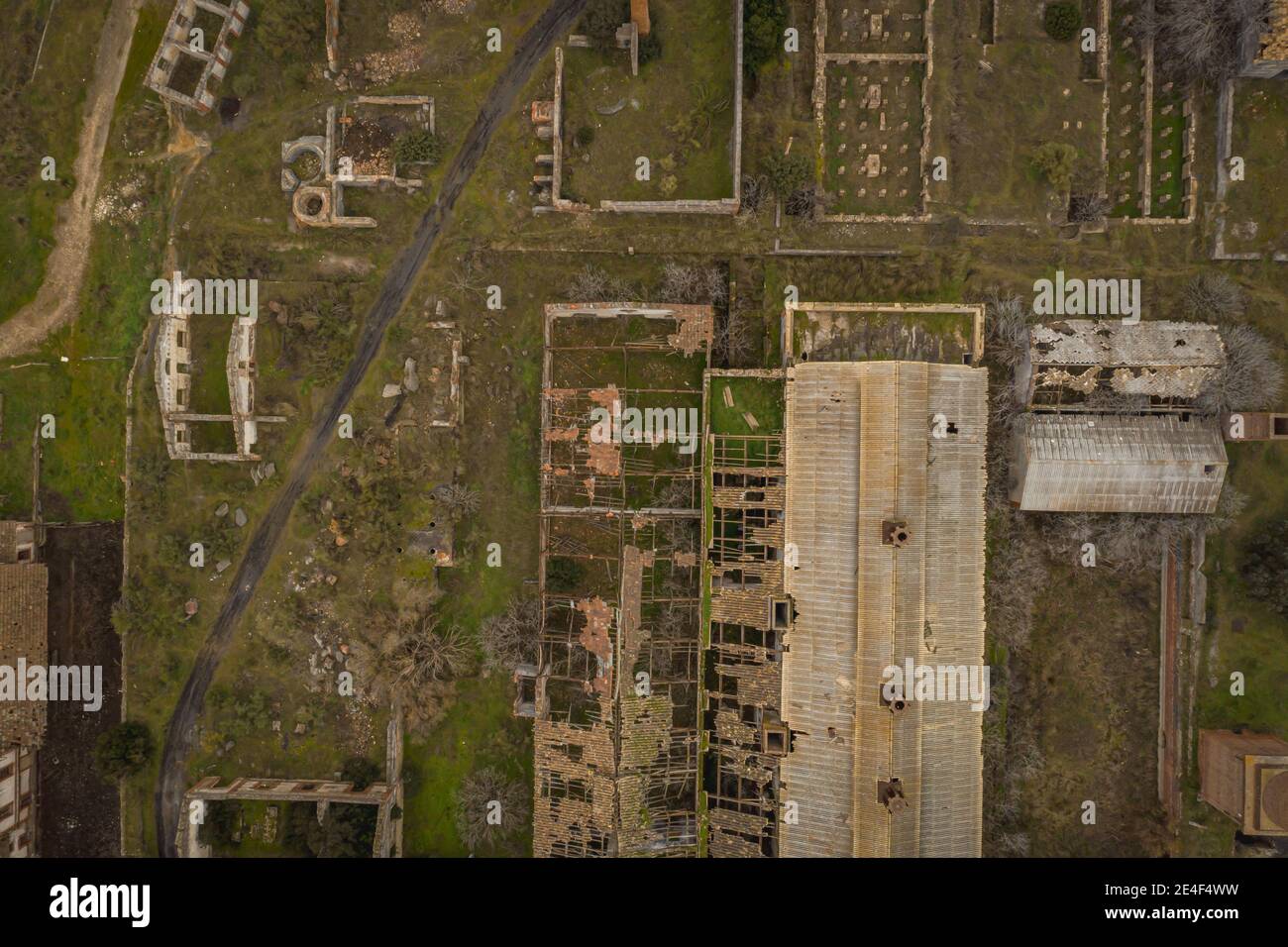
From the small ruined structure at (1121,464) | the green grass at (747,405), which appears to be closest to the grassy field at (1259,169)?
the small ruined structure at (1121,464)

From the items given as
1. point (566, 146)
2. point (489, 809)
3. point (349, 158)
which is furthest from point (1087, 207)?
point (489, 809)

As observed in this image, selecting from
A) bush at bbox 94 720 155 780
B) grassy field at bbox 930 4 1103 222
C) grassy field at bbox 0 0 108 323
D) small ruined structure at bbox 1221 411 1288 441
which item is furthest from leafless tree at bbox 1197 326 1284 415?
grassy field at bbox 0 0 108 323

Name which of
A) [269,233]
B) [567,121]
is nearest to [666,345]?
[567,121]

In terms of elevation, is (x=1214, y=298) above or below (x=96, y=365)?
above

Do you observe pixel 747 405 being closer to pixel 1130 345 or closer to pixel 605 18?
pixel 1130 345

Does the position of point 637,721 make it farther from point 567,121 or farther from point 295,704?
point 567,121

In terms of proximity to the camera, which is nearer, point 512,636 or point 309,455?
point 512,636
